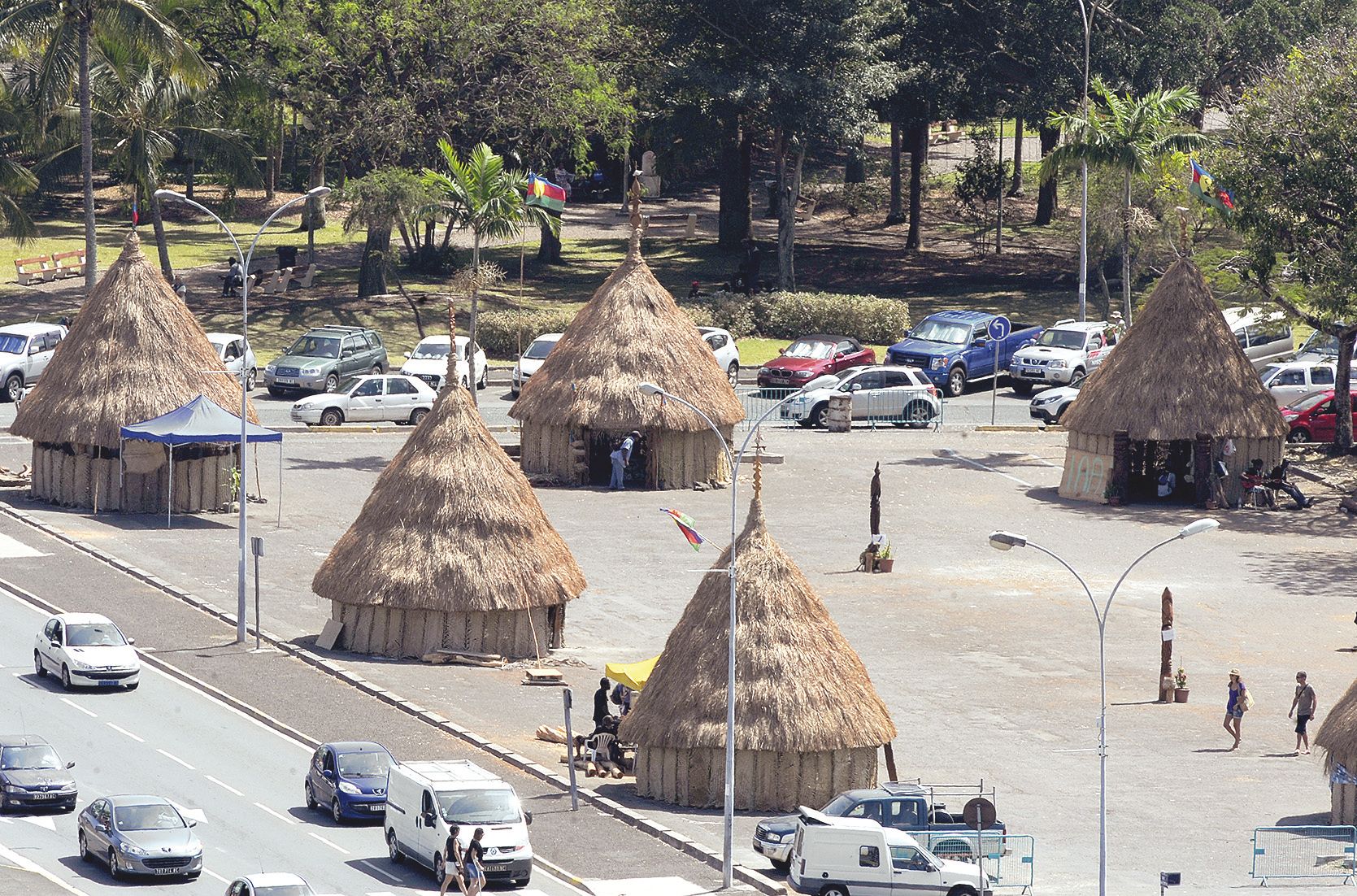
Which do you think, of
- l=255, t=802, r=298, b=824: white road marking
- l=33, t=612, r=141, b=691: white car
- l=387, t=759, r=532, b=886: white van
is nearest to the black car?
l=255, t=802, r=298, b=824: white road marking

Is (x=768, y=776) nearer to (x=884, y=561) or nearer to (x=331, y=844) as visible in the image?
(x=331, y=844)

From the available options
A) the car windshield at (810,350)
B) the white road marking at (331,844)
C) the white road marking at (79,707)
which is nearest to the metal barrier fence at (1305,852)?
the white road marking at (331,844)

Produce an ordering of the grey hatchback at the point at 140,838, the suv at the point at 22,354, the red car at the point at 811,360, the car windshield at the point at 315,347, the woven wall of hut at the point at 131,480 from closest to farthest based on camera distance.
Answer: the grey hatchback at the point at 140,838, the woven wall of hut at the point at 131,480, the suv at the point at 22,354, the car windshield at the point at 315,347, the red car at the point at 811,360

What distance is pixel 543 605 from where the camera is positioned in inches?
1750

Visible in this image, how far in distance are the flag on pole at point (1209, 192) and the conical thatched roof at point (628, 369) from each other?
15119 mm

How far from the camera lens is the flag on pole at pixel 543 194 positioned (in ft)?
211

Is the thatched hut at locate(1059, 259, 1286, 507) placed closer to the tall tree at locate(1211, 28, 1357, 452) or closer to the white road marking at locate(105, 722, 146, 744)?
the tall tree at locate(1211, 28, 1357, 452)

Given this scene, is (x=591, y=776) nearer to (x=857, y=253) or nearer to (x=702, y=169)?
(x=857, y=253)

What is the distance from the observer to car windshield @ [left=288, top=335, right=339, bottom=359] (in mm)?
69875

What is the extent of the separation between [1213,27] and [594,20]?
74.6 feet

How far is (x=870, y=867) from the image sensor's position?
32.0 metres

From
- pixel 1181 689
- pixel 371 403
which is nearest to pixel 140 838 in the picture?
pixel 1181 689

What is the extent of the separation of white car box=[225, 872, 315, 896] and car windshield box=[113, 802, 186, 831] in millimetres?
3177

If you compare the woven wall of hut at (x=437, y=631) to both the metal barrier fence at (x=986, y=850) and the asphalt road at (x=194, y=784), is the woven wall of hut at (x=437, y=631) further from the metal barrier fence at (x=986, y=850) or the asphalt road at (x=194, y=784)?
the metal barrier fence at (x=986, y=850)
